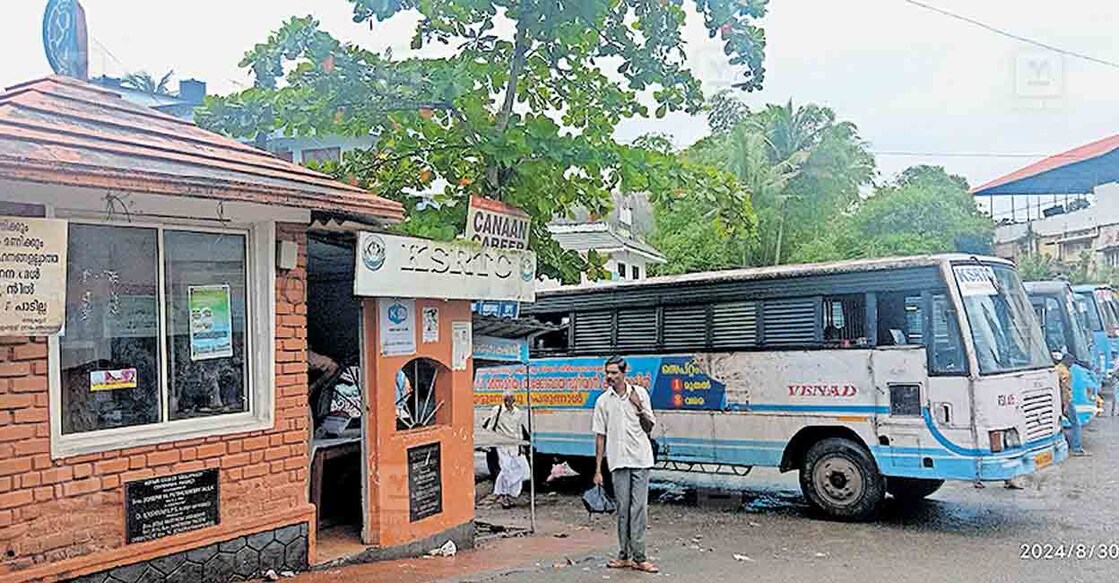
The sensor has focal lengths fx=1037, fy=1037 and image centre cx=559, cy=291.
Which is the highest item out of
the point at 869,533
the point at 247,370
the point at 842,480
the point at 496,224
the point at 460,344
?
the point at 496,224

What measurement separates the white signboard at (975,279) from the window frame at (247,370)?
7215 millimetres

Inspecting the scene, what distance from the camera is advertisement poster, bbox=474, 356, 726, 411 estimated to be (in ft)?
42.6

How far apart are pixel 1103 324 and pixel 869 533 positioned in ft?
49.6

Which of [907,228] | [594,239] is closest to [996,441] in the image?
[594,239]

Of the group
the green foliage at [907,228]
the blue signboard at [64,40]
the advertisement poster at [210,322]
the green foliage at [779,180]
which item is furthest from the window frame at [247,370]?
the green foliage at [907,228]

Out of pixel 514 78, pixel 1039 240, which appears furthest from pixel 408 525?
pixel 1039 240

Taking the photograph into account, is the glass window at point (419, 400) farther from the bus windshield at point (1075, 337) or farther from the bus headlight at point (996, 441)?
the bus windshield at point (1075, 337)

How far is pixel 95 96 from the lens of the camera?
23.5ft

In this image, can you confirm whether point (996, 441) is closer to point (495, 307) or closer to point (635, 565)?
point (635, 565)

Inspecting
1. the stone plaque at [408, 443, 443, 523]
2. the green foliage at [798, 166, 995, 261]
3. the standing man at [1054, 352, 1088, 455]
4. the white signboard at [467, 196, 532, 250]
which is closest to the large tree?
the white signboard at [467, 196, 532, 250]

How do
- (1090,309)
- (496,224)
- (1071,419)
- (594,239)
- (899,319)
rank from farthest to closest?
1. (594,239)
2. (1090,309)
3. (1071,419)
4. (899,319)
5. (496,224)

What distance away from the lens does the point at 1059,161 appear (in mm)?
42938

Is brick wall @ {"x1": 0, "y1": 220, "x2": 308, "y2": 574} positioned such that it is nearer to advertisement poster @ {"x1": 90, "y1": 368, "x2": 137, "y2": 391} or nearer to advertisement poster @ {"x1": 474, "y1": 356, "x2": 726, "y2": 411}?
advertisement poster @ {"x1": 90, "y1": 368, "x2": 137, "y2": 391}

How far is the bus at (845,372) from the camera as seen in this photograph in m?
10.7
